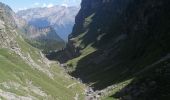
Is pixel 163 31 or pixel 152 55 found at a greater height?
pixel 163 31

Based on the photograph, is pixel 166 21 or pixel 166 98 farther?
pixel 166 21

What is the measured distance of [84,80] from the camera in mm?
195625

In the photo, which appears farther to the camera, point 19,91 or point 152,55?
point 152,55

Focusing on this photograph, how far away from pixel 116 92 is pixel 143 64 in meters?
28.9

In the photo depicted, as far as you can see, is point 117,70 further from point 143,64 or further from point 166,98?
point 166,98

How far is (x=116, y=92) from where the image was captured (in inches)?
4843

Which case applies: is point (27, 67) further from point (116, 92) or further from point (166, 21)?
point (166, 21)

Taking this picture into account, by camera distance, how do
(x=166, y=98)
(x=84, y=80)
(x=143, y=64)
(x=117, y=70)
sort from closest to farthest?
(x=166, y=98) → (x=143, y=64) → (x=117, y=70) → (x=84, y=80)

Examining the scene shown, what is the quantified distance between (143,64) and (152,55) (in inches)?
184

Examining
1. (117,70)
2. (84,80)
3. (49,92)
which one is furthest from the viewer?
(84,80)

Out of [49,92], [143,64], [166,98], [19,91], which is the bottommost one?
[166,98]

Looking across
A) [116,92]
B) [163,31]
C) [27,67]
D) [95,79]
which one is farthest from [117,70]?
[116,92]

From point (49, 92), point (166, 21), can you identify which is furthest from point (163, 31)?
point (49, 92)

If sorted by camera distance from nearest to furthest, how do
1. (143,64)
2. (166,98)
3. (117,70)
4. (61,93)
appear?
(166,98), (61,93), (143,64), (117,70)
